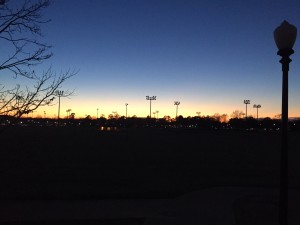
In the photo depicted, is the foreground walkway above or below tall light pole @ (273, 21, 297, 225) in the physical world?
below

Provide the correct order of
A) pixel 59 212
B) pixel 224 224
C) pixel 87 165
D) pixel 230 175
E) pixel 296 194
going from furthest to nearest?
1. pixel 87 165
2. pixel 230 175
3. pixel 296 194
4. pixel 59 212
5. pixel 224 224

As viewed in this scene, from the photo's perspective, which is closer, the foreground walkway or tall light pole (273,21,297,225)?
tall light pole (273,21,297,225)

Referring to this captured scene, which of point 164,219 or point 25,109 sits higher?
point 25,109

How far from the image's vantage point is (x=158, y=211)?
10.4 meters

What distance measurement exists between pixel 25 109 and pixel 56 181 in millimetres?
8941

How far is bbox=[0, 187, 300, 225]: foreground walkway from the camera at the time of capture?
368 inches

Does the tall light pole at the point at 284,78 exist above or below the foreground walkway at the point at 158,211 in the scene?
above

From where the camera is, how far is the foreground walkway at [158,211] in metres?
9.34

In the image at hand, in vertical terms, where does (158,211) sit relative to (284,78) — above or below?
below

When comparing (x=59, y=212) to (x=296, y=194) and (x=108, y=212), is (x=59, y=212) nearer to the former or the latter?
(x=108, y=212)

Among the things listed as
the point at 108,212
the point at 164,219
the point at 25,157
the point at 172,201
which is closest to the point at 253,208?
the point at 172,201

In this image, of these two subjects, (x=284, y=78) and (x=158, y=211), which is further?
(x=158, y=211)

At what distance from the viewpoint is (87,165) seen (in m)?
22.0

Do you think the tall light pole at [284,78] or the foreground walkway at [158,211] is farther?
the foreground walkway at [158,211]
